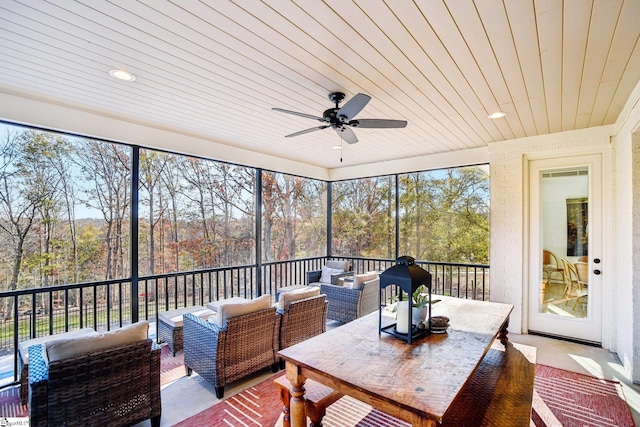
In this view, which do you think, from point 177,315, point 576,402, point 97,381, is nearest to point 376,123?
point 97,381

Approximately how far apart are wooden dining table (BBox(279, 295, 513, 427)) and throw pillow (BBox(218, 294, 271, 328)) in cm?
102

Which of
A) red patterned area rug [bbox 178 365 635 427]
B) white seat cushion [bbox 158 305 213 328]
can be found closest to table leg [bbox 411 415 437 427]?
red patterned area rug [bbox 178 365 635 427]

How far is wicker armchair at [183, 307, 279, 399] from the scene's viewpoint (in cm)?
265

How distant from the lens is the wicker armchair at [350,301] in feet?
14.1

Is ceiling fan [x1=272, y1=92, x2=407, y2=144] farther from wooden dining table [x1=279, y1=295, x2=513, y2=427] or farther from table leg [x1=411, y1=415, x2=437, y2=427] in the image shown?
table leg [x1=411, y1=415, x2=437, y2=427]

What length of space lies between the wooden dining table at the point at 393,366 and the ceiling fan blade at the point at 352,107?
5.34 ft

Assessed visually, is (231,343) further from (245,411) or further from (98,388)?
(98,388)

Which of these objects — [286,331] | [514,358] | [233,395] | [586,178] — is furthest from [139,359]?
[586,178]

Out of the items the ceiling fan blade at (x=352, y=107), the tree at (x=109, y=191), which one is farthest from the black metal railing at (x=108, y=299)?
the ceiling fan blade at (x=352, y=107)

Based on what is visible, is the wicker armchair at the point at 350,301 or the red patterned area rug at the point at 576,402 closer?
Result: the red patterned area rug at the point at 576,402

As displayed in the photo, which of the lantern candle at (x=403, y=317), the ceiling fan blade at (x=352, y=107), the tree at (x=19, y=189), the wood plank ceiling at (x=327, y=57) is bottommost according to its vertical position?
the lantern candle at (x=403, y=317)

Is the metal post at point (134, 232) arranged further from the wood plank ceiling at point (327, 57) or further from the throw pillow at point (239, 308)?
the throw pillow at point (239, 308)

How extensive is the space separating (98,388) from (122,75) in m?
2.33

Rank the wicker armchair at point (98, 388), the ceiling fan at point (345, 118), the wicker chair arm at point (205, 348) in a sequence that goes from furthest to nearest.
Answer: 1. the wicker chair arm at point (205, 348)
2. the ceiling fan at point (345, 118)
3. the wicker armchair at point (98, 388)
